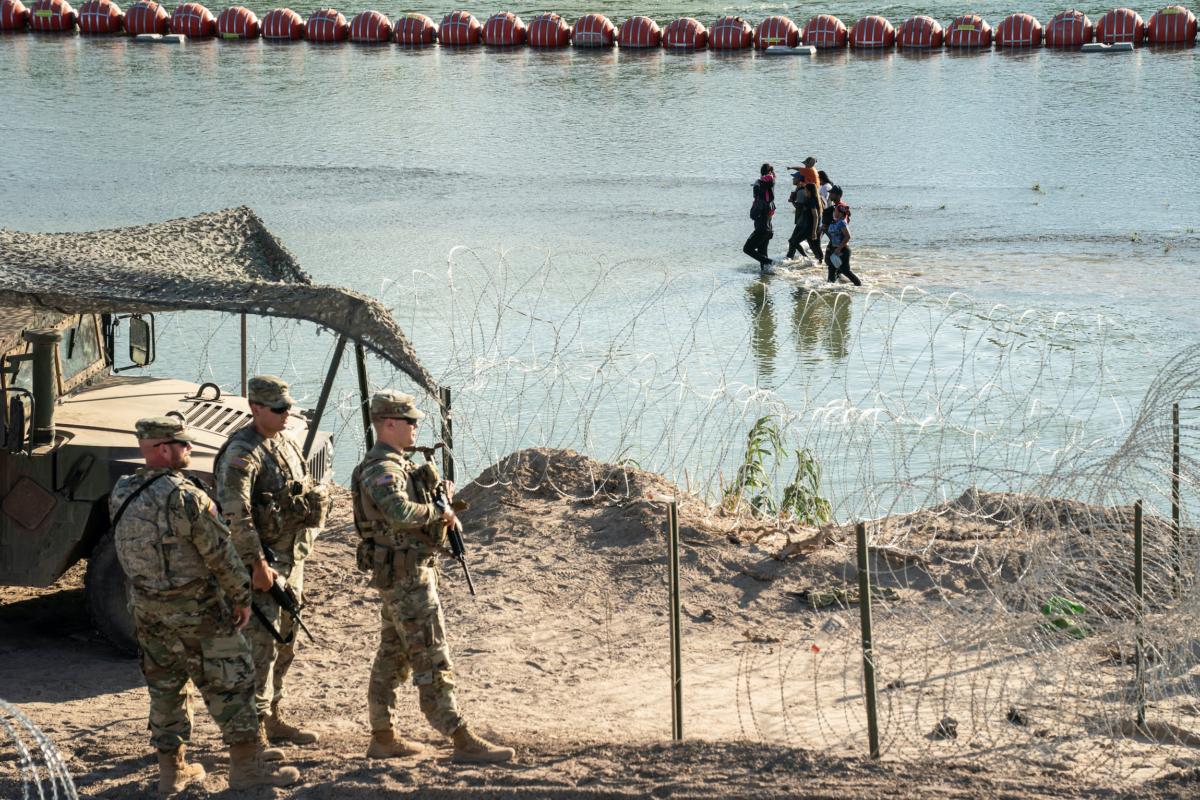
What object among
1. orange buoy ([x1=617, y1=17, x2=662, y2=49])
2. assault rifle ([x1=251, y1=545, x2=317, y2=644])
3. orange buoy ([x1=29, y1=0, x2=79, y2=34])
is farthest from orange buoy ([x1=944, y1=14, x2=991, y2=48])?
assault rifle ([x1=251, y1=545, x2=317, y2=644])

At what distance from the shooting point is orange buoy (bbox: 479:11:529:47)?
137 feet

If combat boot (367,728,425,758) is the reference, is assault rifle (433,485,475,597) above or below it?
above

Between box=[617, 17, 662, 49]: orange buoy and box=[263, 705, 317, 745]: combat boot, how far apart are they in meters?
36.8

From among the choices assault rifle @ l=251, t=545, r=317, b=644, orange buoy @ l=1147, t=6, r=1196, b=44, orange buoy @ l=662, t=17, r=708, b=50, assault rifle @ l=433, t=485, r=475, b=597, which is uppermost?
orange buoy @ l=1147, t=6, r=1196, b=44

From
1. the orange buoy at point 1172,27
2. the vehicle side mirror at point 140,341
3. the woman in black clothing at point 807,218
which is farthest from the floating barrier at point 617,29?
the vehicle side mirror at point 140,341

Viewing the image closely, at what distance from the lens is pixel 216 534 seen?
18.5 ft

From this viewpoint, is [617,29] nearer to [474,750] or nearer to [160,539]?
[474,750]

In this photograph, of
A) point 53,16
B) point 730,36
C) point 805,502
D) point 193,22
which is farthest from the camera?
point 53,16

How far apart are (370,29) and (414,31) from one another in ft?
4.12

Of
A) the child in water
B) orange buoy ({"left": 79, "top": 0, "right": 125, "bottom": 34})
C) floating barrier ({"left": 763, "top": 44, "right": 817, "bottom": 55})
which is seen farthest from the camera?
orange buoy ({"left": 79, "top": 0, "right": 125, "bottom": 34})

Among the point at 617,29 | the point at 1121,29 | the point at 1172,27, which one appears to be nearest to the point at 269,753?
the point at 1121,29

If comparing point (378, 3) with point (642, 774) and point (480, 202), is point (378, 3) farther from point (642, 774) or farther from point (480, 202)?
point (642, 774)

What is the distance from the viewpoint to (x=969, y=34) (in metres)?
40.8

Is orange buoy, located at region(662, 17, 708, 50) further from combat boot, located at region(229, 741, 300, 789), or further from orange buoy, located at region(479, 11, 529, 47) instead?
combat boot, located at region(229, 741, 300, 789)
